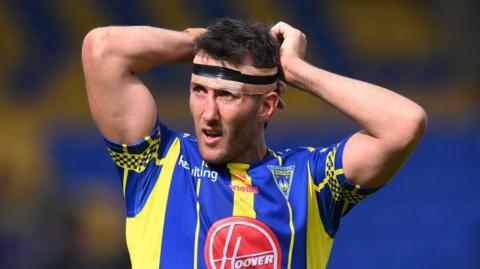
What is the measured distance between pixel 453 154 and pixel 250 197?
6.24 metres

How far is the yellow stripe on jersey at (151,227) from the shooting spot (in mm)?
3682

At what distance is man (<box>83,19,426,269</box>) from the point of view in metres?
3.68

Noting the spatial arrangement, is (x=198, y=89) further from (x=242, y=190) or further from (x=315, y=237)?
(x=315, y=237)

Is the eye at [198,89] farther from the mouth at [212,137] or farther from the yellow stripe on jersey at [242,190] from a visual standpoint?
the yellow stripe on jersey at [242,190]

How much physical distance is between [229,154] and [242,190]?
0.14 m

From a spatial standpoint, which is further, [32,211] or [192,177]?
[32,211]

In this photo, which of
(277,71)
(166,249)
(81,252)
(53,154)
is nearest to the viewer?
(166,249)

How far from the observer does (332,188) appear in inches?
150

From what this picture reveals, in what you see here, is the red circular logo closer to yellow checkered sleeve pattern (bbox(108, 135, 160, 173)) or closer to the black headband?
yellow checkered sleeve pattern (bbox(108, 135, 160, 173))

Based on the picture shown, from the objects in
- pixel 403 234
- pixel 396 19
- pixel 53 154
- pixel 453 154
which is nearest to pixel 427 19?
pixel 396 19

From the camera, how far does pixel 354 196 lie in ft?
12.5

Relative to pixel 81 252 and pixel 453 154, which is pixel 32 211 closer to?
pixel 81 252

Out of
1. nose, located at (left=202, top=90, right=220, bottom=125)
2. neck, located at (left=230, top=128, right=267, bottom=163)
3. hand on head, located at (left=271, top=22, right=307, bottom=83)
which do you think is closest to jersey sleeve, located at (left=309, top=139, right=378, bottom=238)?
neck, located at (left=230, top=128, right=267, bottom=163)

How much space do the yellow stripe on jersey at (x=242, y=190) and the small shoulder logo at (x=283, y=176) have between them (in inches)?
4.0
